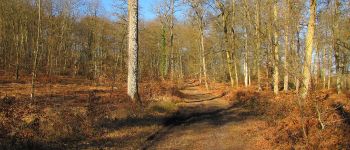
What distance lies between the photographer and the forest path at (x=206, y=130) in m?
11.7

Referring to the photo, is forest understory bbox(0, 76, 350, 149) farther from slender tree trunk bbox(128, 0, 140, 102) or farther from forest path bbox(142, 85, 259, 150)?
slender tree trunk bbox(128, 0, 140, 102)

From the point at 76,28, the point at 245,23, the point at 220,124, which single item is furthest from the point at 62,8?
the point at 220,124

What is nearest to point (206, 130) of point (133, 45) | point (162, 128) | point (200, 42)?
point (162, 128)

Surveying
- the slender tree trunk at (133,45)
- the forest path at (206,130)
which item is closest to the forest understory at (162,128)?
the forest path at (206,130)

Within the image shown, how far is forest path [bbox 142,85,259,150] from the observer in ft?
38.3

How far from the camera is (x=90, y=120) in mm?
12617

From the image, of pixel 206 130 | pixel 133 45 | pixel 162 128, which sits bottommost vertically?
pixel 206 130

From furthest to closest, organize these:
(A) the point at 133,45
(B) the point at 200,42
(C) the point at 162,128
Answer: (B) the point at 200,42
(A) the point at 133,45
(C) the point at 162,128

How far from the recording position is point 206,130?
1401cm

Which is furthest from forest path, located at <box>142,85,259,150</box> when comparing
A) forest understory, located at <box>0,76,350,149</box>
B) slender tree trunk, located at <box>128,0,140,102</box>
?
slender tree trunk, located at <box>128,0,140,102</box>

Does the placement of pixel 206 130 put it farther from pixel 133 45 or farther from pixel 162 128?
pixel 133 45

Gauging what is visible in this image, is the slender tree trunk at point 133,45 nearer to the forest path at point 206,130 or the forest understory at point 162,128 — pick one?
the forest understory at point 162,128

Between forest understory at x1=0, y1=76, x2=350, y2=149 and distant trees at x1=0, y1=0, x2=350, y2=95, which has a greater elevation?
distant trees at x1=0, y1=0, x2=350, y2=95

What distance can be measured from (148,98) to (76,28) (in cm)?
4337
